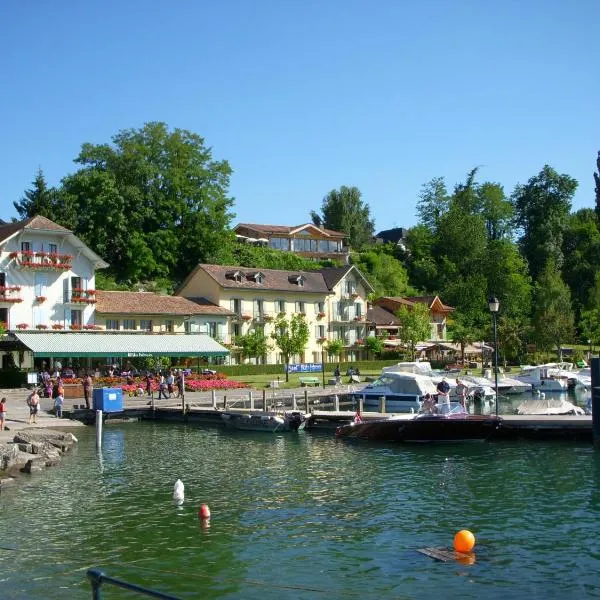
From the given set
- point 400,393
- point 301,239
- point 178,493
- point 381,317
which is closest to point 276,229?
point 301,239

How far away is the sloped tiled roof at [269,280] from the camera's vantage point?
80750 millimetres

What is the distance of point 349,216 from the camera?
457ft

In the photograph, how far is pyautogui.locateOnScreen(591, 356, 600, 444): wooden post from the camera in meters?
33.6

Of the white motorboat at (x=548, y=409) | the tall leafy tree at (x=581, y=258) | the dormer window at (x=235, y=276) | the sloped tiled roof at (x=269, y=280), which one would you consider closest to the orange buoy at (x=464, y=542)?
the white motorboat at (x=548, y=409)

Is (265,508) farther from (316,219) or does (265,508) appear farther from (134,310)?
(316,219)

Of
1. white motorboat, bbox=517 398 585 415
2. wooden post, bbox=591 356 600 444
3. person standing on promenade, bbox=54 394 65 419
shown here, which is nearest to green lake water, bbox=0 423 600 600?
wooden post, bbox=591 356 600 444

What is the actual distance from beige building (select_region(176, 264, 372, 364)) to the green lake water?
45.9 m

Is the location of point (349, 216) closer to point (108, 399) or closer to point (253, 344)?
point (253, 344)

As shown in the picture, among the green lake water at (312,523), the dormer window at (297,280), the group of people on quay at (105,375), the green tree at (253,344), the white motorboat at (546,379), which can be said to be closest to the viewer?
the green lake water at (312,523)

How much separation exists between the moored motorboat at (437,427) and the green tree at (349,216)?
326 ft

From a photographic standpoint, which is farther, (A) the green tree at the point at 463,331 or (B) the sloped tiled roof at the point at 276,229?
(B) the sloped tiled roof at the point at 276,229

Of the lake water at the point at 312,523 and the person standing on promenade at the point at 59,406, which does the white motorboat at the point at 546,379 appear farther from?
the person standing on promenade at the point at 59,406

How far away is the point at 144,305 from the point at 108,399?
2747 centimetres

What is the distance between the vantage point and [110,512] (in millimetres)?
22984
